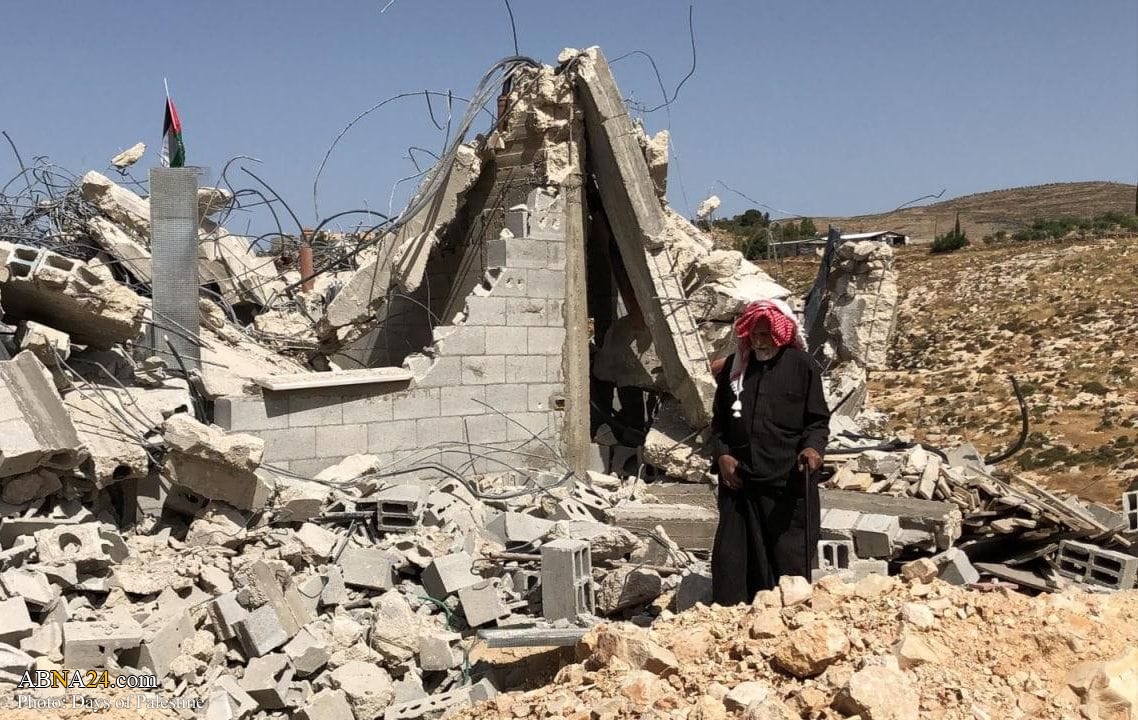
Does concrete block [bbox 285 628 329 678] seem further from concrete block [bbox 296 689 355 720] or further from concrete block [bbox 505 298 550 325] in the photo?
→ concrete block [bbox 505 298 550 325]

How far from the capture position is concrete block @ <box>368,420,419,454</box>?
29.6ft

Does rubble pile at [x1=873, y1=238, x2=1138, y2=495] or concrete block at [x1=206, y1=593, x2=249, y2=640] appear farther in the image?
rubble pile at [x1=873, y1=238, x2=1138, y2=495]

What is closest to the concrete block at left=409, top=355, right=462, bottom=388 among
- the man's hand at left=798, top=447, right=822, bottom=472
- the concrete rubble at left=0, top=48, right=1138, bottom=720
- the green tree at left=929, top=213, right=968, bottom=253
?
the concrete rubble at left=0, top=48, right=1138, bottom=720

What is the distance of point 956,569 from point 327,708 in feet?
11.9

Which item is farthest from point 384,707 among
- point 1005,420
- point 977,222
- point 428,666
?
point 977,222

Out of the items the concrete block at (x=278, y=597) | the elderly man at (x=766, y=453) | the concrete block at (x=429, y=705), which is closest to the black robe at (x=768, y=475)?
the elderly man at (x=766, y=453)

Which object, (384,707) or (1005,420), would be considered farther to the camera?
(1005,420)

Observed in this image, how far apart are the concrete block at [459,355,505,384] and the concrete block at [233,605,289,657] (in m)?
3.55

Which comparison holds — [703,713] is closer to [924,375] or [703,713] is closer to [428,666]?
[428,666]

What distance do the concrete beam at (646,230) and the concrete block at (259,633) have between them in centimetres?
468

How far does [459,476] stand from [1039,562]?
14.6 feet

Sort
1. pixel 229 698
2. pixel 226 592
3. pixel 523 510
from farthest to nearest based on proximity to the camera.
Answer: pixel 523 510 → pixel 226 592 → pixel 229 698

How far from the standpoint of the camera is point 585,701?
4.30 meters

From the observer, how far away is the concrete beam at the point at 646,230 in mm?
9859
